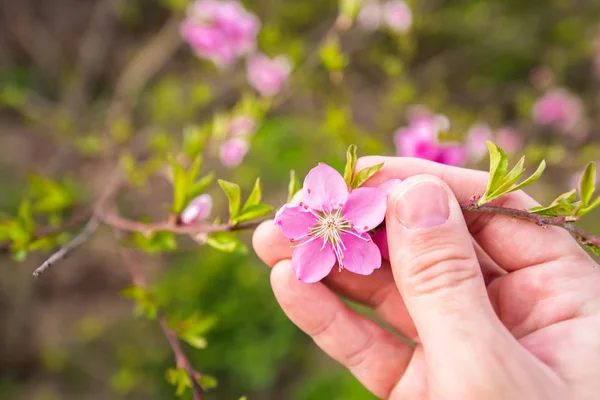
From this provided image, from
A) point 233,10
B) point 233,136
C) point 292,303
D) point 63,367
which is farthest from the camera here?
point 63,367

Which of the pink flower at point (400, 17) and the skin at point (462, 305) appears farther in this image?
the pink flower at point (400, 17)

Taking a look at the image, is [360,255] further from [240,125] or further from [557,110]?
[557,110]

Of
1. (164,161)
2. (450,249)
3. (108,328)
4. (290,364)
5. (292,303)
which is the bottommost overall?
(290,364)

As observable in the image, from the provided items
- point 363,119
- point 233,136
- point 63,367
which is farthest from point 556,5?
point 63,367

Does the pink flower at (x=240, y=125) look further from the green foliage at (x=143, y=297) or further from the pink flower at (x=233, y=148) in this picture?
the green foliage at (x=143, y=297)

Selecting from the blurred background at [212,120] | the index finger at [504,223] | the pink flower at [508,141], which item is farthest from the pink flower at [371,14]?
the index finger at [504,223]

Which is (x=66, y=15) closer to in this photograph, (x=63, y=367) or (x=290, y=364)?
(x=63, y=367)

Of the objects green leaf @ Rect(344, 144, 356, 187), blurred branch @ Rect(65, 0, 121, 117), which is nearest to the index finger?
green leaf @ Rect(344, 144, 356, 187)
